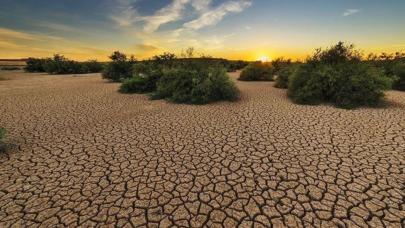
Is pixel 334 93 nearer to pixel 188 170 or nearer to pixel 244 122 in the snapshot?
pixel 244 122

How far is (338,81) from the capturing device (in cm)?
859

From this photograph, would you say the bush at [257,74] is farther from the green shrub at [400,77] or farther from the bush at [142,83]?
the bush at [142,83]

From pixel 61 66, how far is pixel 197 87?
29.3m

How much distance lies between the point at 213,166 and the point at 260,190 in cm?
98

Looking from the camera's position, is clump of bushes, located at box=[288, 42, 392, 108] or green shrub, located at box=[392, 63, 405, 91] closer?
clump of bushes, located at box=[288, 42, 392, 108]

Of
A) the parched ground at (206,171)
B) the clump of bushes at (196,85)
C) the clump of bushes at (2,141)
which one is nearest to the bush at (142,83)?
the clump of bushes at (196,85)

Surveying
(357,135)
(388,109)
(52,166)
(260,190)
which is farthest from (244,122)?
(388,109)

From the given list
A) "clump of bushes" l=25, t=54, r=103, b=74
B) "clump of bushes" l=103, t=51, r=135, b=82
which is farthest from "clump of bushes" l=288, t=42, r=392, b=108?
"clump of bushes" l=25, t=54, r=103, b=74

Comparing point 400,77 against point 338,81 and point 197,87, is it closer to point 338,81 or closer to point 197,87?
point 338,81

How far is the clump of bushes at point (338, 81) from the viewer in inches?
317

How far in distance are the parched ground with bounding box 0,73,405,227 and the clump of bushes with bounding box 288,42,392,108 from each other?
164 cm

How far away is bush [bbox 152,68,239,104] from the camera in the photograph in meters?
8.99

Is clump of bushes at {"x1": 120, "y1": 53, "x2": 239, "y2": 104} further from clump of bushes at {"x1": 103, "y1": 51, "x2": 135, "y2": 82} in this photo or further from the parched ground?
clump of bushes at {"x1": 103, "y1": 51, "x2": 135, "y2": 82}

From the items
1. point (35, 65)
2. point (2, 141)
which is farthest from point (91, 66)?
Result: point (2, 141)
